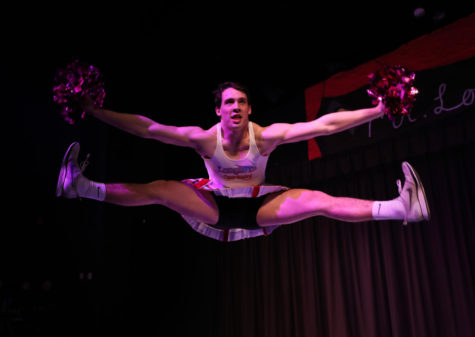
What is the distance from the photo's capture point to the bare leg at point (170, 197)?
2.44 m

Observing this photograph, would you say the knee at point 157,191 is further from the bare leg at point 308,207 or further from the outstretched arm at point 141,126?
the bare leg at point 308,207

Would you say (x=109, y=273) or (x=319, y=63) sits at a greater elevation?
(x=319, y=63)

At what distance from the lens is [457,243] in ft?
12.5

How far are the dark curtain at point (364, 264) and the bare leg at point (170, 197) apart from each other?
7.87 feet

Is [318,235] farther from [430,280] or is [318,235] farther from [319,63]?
[319,63]

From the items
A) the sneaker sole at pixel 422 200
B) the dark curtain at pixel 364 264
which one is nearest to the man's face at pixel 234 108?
the sneaker sole at pixel 422 200

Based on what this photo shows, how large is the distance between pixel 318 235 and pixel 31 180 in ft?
11.5

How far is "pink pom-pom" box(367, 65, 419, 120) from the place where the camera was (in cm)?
253

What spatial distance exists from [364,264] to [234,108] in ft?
8.32

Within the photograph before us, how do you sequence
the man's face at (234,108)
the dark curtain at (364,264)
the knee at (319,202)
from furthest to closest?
the dark curtain at (364,264) < the man's face at (234,108) < the knee at (319,202)

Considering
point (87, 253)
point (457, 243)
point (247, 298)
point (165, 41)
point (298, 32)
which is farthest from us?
point (247, 298)

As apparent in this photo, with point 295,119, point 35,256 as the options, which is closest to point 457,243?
point 295,119

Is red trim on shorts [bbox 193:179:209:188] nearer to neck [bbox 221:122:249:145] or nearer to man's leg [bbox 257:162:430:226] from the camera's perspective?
neck [bbox 221:122:249:145]

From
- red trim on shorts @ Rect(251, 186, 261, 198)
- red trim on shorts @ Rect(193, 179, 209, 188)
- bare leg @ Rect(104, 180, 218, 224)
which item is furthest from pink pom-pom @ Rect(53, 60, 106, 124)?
red trim on shorts @ Rect(251, 186, 261, 198)
